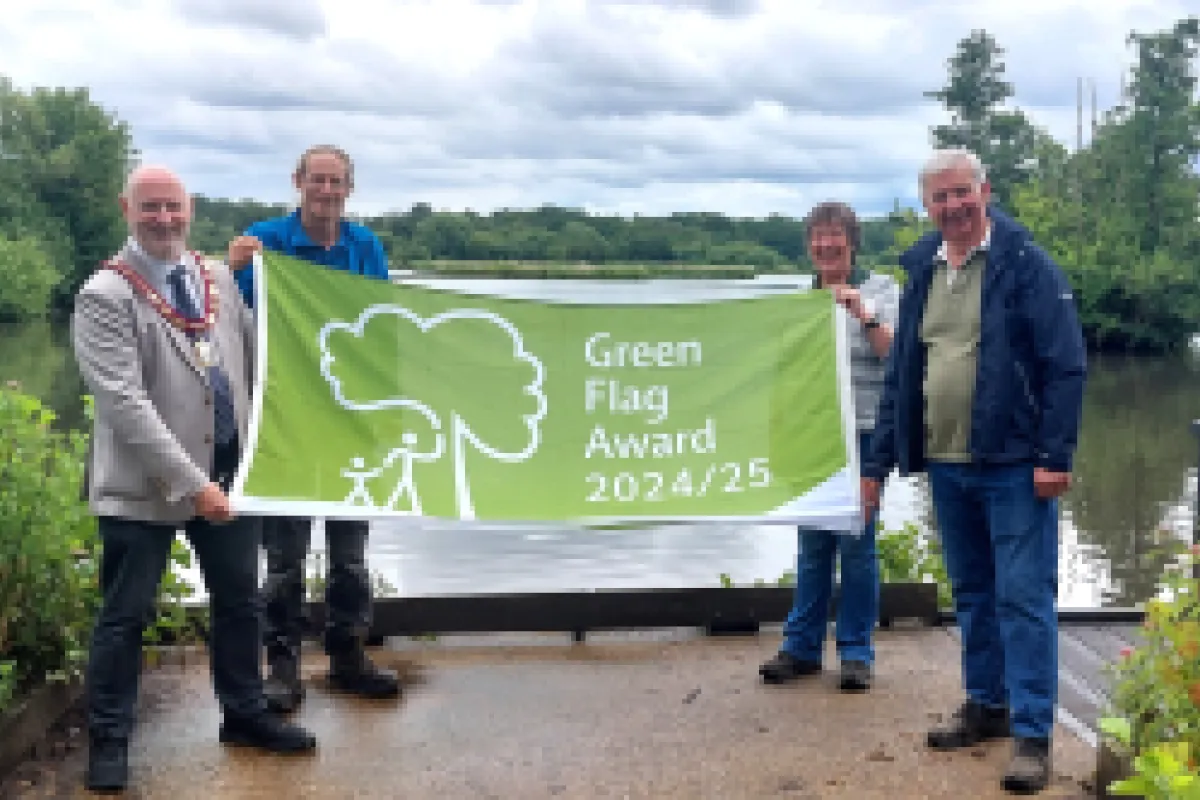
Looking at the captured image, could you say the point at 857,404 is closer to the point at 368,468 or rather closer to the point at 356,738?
the point at 368,468

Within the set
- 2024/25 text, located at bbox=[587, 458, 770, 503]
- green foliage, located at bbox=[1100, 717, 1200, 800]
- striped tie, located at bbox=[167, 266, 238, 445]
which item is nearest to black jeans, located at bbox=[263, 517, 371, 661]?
striped tie, located at bbox=[167, 266, 238, 445]

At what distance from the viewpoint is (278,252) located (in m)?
4.91

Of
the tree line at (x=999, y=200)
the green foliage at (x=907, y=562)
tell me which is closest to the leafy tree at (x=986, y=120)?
the tree line at (x=999, y=200)

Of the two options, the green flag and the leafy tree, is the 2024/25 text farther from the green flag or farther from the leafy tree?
the leafy tree

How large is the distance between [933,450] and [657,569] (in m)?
6.54

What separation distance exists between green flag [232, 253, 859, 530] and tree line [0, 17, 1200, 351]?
89.1ft

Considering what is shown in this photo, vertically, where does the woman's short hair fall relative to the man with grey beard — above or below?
above

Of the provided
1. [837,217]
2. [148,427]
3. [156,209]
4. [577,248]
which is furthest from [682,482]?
[577,248]

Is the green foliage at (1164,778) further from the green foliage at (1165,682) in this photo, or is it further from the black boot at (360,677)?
the black boot at (360,677)

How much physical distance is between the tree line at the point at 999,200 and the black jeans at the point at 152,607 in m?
28.4

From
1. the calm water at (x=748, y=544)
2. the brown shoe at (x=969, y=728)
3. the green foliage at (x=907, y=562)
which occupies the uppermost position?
the green foliage at (x=907, y=562)

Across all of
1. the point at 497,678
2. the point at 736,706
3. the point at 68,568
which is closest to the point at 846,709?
the point at 736,706

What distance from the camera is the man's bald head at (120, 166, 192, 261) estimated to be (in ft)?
13.5

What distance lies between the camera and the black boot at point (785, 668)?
5.30 m
